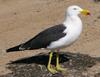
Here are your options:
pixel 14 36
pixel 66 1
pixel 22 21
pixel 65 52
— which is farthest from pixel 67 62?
pixel 66 1

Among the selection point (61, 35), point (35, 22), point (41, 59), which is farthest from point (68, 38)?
point (35, 22)

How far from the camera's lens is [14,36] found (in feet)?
39.7

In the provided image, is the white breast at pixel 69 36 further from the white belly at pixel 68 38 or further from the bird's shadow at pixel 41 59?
the bird's shadow at pixel 41 59

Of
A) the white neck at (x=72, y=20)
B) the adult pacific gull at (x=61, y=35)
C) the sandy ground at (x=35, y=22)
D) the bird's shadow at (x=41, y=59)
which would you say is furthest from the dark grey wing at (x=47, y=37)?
the sandy ground at (x=35, y=22)

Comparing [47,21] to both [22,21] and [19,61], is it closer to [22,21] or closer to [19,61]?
[22,21]

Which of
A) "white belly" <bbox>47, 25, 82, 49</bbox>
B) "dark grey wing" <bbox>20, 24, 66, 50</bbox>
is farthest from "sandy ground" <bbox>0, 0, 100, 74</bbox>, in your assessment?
"white belly" <bbox>47, 25, 82, 49</bbox>

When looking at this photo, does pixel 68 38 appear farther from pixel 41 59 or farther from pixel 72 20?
pixel 41 59

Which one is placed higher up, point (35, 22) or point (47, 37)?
point (47, 37)

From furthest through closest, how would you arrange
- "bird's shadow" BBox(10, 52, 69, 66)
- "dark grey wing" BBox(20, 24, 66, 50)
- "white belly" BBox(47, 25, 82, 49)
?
1. "bird's shadow" BBox(10, 52, 69, 66)
2. "dark grey wing" BBox(20, 24, 66, 50)
3. "white belly" BBox(47, 25, 82, 49)

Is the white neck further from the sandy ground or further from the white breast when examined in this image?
the sandy ground

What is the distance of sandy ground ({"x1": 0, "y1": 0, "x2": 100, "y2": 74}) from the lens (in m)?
10.5

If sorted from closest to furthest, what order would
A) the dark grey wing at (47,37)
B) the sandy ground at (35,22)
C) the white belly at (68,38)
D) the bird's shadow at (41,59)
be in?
1. the white belly at (68,38)
2. the dark grey wing at (47,37)
3. the bird's shadow at (41,59)
4. the sandy ground at (35,22)

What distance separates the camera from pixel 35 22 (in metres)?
13.2

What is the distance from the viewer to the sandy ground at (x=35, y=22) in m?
10.5
